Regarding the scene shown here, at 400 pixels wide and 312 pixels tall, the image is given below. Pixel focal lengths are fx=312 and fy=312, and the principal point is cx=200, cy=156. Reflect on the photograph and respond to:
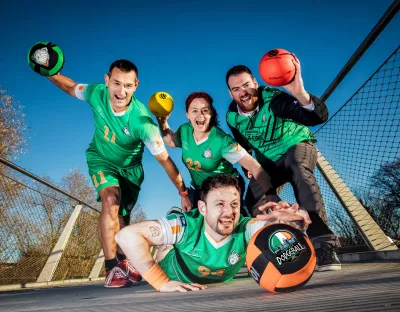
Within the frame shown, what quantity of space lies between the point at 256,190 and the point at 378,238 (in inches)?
58.0

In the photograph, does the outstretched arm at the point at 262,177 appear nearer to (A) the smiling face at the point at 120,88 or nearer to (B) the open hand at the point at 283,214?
(B) the open hand at the point at 283,214

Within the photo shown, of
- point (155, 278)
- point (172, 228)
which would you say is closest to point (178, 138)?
point (172, 228)

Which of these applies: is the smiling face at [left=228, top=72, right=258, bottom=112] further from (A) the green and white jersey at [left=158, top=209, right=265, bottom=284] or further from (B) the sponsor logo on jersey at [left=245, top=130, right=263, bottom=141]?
(A) the green and white jersey at [left=158, top=209, right=265, bottom=284]

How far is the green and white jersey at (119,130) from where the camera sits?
10.3 feet

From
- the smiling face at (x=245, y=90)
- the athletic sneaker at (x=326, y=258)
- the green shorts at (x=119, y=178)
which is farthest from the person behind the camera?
the green shorts at (x=119, y=178)

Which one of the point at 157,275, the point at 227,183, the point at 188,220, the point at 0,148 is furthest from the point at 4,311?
the point at 0,148

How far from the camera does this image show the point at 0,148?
38.1 feet

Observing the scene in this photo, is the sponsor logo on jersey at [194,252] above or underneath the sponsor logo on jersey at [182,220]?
underneath

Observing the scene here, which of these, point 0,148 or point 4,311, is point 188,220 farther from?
point 0,148

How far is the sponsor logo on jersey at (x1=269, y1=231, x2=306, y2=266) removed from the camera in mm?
1552

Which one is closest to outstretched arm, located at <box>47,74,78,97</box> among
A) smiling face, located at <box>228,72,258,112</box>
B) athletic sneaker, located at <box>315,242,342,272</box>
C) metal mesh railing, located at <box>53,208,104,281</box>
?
smiling face, located at <box>228,72,258,112</box>

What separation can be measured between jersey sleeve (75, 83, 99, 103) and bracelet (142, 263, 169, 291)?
215cm

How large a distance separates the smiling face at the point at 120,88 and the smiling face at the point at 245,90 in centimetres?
105

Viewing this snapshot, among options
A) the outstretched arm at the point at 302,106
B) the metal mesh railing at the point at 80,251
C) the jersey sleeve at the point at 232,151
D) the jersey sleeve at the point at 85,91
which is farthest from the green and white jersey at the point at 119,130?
the metal mesh railing at the point at 80,251
